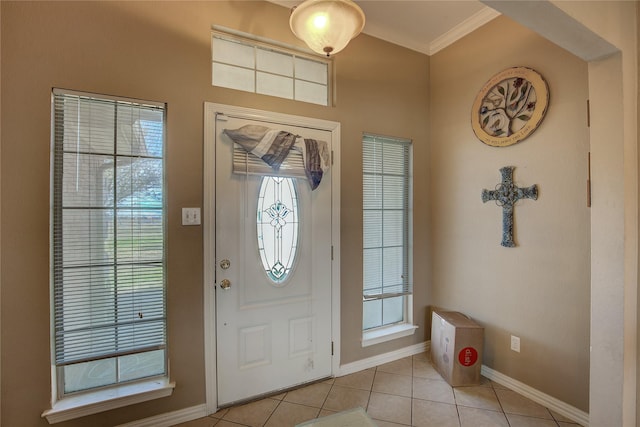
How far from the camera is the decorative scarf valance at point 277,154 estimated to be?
2006 millimetres

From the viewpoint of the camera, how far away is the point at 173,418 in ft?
6.07

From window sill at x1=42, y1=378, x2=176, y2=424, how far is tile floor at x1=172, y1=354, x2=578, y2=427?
301 millimetres

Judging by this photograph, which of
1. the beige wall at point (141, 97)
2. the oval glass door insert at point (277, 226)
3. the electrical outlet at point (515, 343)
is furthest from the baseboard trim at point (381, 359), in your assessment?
→ the oval glass door insert at point (277, 226)

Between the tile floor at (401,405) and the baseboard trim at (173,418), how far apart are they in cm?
4

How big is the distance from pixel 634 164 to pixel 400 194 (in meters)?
1.52

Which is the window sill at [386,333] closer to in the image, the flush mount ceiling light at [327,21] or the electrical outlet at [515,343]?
the electrical outlet at [515,343]

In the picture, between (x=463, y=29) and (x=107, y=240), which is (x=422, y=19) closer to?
(x=463, y=29)

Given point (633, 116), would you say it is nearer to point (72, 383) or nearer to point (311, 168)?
point (311, 168)

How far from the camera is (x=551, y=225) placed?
6.53 ft

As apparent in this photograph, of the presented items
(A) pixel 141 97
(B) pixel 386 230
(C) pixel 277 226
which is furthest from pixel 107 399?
(B) pixel 386 230

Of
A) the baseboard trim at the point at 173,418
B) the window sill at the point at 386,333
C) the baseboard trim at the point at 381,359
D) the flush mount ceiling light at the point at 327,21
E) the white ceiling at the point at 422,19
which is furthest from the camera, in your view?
the window sill at the point at 386,333

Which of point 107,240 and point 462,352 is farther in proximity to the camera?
point 462,352

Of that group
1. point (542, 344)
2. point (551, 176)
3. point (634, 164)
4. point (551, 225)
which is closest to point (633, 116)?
point (634, 164)

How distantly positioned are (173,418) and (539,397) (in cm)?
247
